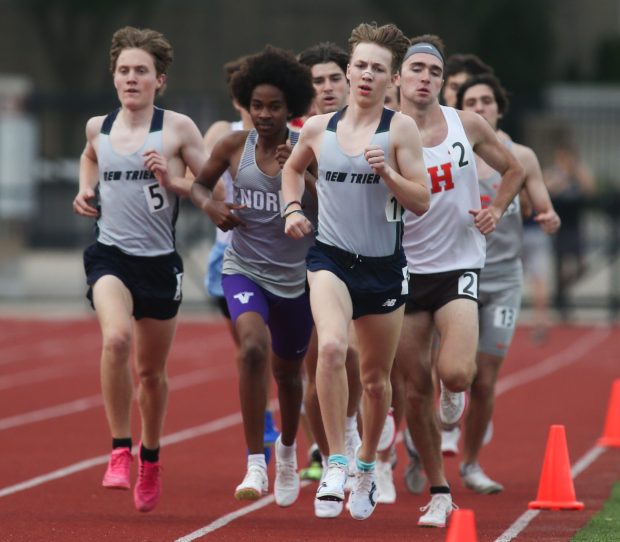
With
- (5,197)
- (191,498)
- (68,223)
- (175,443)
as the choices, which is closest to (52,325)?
(5,197)

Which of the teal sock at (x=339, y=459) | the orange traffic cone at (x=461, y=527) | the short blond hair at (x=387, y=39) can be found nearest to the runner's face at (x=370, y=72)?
the short blond hair at (x=387, y=39)

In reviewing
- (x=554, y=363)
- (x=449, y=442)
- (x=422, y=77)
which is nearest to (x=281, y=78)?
(x=422, y=77)

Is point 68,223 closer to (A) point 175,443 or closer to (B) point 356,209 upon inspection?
(A) point 175,443

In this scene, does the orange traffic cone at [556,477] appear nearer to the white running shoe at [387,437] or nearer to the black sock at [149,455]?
the white running shoe at [387,437]

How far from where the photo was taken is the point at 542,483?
29.4 feet

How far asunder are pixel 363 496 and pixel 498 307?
2358mm

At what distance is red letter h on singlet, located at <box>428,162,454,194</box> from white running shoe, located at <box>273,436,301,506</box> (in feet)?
5.27

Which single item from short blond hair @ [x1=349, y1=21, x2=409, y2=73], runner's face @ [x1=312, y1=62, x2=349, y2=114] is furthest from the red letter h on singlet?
runner's face @ [x1=312, y1=62, x2=349, y2=114]

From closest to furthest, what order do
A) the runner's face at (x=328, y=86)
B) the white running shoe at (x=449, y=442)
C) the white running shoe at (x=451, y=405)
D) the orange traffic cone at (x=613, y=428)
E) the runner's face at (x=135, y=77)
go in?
1. the runner's face at (x=135, y=77)
2. the white running shoe at (x=451, y=405)
3. the runner's face at (x=328, y=86)
4. the white running shoe at (x=449, y=442)
5. the orange traffic cone at (x=613, y=428)

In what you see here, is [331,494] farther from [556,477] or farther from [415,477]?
[415,477]

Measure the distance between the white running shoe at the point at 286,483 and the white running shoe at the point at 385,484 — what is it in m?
0.76

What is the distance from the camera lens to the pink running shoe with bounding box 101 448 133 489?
838cm

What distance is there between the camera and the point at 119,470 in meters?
8.45

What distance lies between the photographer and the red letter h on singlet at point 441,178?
869 cm
